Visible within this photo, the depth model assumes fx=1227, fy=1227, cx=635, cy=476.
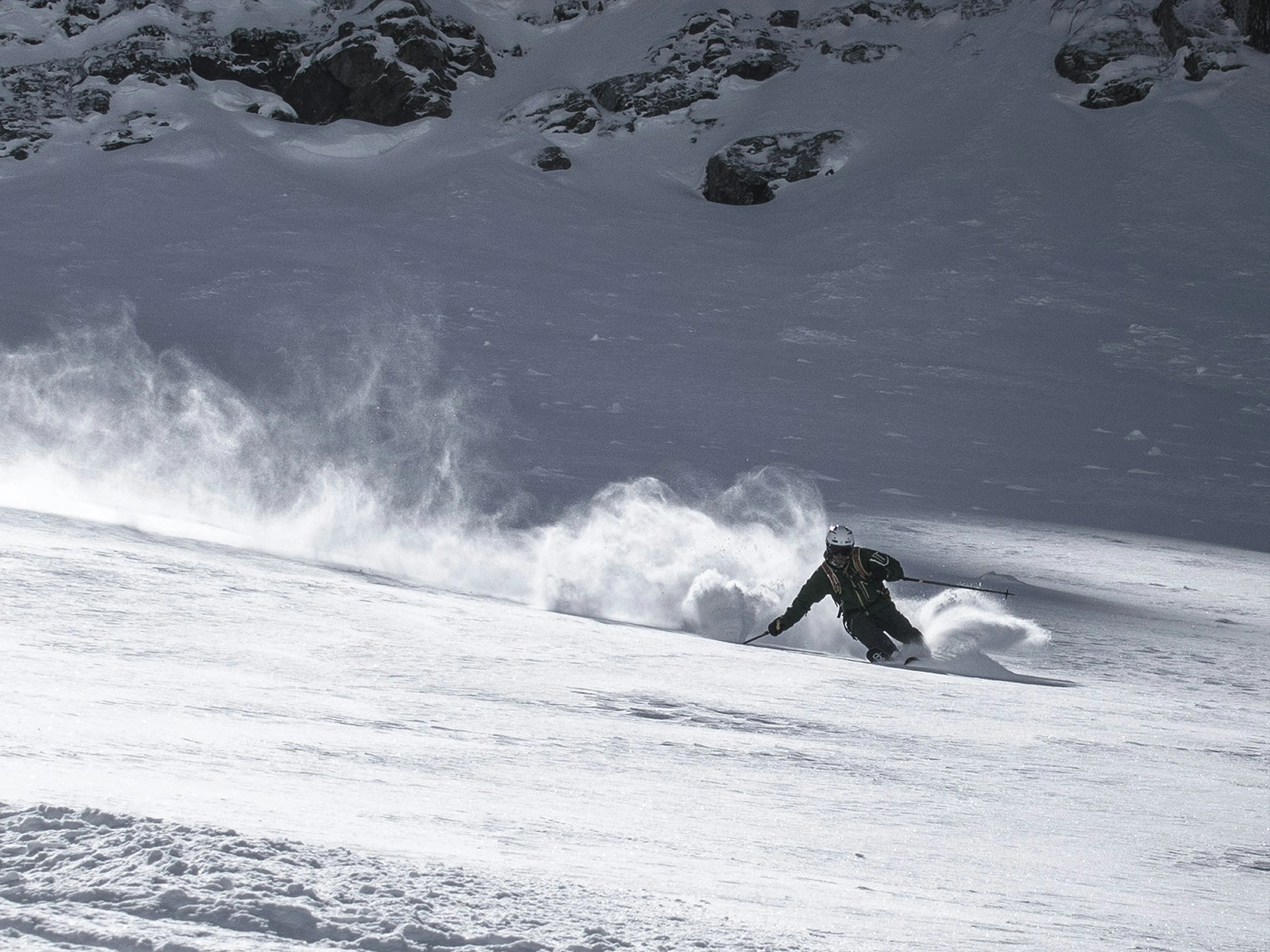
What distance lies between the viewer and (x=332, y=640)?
585 centimetres

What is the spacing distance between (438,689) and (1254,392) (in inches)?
837

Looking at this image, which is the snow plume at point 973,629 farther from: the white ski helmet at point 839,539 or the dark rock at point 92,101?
the dark rock at point 92,101

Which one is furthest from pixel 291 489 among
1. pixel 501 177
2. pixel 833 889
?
pixel 501 177

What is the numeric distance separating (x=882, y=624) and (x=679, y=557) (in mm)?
2762

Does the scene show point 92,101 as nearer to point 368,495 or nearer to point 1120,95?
point 1120,95

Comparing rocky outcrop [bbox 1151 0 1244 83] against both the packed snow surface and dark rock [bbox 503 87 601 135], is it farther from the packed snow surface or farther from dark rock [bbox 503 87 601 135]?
dark rock [bbox 503 87 601 135]

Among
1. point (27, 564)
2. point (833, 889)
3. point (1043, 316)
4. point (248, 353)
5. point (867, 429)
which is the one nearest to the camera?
point (833, 889)

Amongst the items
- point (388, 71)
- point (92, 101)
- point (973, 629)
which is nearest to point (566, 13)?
point (388, 71)

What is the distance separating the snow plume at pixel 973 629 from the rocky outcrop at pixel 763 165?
1175 inches

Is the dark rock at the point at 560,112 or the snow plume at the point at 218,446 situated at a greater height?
the dark rock at the point at 560,112

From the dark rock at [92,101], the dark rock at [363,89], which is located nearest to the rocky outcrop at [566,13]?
the dark rock at [363,89]

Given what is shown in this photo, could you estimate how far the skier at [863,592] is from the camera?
849 cm

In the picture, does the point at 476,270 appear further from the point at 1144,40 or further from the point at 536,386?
the point at 1144,40

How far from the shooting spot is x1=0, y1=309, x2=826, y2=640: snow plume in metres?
10.2
